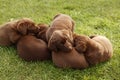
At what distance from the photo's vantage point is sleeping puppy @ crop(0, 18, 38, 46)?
454 cm

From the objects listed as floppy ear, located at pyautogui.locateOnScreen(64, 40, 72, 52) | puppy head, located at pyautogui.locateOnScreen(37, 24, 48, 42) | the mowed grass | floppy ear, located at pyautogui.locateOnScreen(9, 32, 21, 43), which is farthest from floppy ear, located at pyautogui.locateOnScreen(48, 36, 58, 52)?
floppy ear, located at pyautogui.locateOnScreen(9, 32, 21, 43)

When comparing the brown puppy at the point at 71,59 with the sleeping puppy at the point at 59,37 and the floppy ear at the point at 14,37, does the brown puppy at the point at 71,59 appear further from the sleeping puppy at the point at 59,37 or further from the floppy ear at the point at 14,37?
the floppy ear at the point at 14,37

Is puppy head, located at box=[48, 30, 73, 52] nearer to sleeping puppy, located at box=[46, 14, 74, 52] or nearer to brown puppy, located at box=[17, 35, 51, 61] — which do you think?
sleeping puppy, located at box=[46, 14, 74, 52]

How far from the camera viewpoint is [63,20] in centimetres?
458

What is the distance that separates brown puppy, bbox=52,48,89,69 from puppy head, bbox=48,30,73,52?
2.7 inches

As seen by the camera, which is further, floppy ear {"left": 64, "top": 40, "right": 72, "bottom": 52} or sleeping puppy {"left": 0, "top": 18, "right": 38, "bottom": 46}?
sleeping puppy {"left": 0, "top": 18, "right": 38, "bottom": 46}

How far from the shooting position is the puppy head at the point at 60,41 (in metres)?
4.13

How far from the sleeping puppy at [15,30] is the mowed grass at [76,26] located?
0.15m

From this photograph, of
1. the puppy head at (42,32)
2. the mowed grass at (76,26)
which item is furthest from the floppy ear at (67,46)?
the puppy head at (42,32)

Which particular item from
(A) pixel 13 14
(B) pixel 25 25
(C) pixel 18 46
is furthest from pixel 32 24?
(A) pixel 13 14

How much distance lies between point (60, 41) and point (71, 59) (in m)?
0.28

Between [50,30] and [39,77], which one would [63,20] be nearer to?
[50,30]

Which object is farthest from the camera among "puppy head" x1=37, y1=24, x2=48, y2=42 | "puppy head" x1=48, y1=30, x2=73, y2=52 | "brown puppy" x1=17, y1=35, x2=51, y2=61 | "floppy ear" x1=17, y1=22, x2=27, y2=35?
"puppy head" x1=37, y1=24, x2=48, y2=42

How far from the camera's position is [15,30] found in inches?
182
